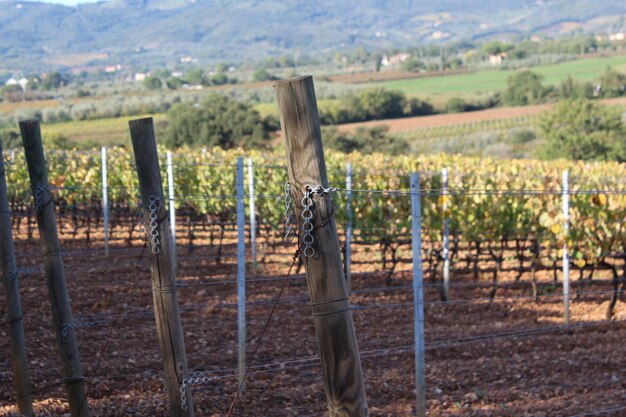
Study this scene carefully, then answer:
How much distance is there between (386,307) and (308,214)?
303 inches

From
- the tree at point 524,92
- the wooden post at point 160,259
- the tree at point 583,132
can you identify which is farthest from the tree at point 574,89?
the wooden post at point 160,259

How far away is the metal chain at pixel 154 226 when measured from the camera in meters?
4.38

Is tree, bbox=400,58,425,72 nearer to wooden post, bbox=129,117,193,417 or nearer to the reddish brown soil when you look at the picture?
the reddish brown soil

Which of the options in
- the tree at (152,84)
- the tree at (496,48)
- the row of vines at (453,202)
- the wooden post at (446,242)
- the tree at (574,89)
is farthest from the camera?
the tree at (496,48)

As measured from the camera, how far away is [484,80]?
81.7 m

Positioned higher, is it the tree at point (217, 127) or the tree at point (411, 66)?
the tree at point (411, 66)

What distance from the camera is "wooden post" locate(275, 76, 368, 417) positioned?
302cm

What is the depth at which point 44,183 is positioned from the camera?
5145mm

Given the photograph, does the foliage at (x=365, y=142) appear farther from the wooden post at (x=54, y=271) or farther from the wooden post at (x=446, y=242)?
the wooden post at (x=54, y=271)

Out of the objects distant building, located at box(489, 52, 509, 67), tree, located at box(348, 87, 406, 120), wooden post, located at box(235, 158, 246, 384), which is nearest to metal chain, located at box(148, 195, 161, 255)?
wooden post, located at box(235, 158, 246, 384)

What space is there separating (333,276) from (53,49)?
150899 mm

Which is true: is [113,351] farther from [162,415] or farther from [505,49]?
[505,49]

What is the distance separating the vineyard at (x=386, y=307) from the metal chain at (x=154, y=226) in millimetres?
652

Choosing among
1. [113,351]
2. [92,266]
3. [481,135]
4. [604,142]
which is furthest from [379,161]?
[481,135]
